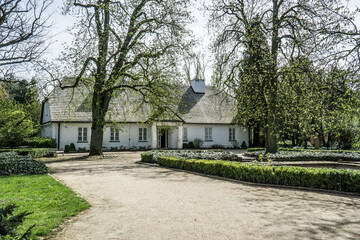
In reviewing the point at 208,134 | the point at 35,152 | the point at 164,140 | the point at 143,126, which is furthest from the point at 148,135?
the point at 35,152

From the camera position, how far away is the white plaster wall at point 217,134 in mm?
34281

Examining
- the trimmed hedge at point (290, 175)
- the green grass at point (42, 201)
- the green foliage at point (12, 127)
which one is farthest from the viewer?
the green foliage at point (12, 127)

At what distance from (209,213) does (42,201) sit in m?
4.25

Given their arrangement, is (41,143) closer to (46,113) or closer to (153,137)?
(46,113)

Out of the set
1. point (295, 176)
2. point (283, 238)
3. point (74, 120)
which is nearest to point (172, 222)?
point (283, 238)

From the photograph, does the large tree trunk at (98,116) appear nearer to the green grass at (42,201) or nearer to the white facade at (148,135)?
the white facade at (148,135)

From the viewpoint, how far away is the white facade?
95.3 feet

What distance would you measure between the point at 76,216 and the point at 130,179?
536 cm

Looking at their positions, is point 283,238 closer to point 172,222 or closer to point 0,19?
point 172,222

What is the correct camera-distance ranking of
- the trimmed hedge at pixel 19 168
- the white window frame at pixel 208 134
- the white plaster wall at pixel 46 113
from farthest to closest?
the white window frame at pixel 208 134
the white plaster wall at pixel 46 113
the trimmed hedge at pixel 19 168

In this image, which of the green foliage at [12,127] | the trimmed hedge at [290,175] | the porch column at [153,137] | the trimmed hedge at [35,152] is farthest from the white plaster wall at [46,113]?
the trimmed hedge at [290,175]

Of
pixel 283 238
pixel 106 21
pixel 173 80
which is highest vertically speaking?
pixel 106 21

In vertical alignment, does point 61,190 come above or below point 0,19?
below

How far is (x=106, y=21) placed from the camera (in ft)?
76.4
